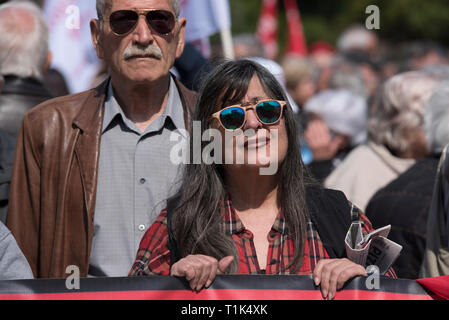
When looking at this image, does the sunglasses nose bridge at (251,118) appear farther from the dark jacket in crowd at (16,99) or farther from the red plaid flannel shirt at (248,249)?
the dark jacket in crowd at (16,99)

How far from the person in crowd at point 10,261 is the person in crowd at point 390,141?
2751 millimetres

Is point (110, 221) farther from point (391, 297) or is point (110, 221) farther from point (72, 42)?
point (72, 42)

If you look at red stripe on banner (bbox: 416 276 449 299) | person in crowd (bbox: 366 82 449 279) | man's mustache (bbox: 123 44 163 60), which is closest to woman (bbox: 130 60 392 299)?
red stripe on banner (bbox: 416 276 449 299)

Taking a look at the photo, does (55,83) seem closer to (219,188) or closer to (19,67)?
(19,67)

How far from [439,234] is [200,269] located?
139cm

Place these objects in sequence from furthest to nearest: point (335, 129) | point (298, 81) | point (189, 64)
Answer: point (298, 81)
point (335, 129)
point (189, 64)

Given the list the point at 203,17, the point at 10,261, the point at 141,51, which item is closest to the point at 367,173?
the point at 203,17

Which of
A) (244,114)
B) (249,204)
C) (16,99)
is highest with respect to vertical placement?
(16,99)

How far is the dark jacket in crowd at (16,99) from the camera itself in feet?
14.3

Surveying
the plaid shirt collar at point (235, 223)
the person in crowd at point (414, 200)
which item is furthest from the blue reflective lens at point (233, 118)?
the person in crowd at point (414, 200)

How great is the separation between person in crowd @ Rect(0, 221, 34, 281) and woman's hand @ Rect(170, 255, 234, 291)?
0.60 meters

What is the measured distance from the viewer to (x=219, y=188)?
307 cm

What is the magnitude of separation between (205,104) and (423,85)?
2.54 metres

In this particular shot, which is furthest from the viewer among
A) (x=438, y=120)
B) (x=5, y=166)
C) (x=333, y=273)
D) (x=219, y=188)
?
(x=438, y=120)
